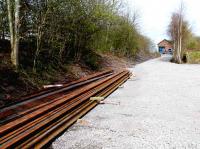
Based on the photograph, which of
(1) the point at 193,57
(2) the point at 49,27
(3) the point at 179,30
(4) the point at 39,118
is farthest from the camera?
(3) the point at 179,30

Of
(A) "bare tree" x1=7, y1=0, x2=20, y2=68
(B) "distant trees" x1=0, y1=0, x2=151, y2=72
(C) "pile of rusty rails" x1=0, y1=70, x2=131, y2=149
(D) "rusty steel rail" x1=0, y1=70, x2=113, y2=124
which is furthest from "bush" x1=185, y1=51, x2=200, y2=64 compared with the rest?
(A) "bare tree" x1=7, y1=0, x2=20, y2=68

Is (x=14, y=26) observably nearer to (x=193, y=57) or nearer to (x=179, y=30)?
(x=193, y=57)

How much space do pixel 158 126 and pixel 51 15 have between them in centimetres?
732

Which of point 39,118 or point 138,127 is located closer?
point 39,118

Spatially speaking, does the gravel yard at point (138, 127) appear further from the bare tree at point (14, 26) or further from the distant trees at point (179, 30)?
the distant trees at point (179, 30)

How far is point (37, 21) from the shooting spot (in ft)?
31.9

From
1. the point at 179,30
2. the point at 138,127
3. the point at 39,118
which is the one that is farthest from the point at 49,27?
the point at 179,30

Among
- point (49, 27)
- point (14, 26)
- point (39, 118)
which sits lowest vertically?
point (39, 118)

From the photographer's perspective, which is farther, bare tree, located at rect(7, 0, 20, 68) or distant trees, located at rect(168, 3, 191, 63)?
distant trees, located at rect(168, 3, 191, 63)

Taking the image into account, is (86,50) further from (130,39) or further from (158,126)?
(130,39)

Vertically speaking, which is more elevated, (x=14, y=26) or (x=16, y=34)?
(x=14, y=26)

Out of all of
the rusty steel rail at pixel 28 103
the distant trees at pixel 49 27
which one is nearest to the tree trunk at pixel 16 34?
the distant trees at pixel 49 27

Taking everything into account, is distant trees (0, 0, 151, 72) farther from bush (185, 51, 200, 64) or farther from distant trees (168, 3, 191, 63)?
distant trees (168, 3, 191, 63)

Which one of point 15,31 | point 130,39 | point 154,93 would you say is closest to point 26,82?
point 15,31
